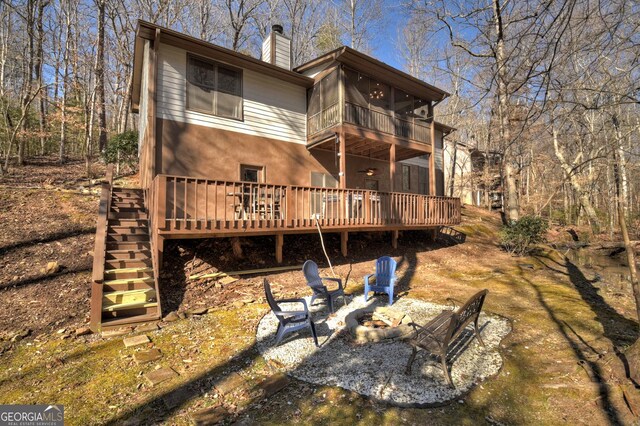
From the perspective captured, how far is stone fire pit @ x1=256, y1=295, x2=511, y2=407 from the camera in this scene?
3.38 m

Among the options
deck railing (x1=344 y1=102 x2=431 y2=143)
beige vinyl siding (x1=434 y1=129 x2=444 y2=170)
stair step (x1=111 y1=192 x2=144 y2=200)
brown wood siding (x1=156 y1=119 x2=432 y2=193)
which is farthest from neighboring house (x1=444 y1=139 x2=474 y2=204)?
stair step (x1=111 y1=192 x2=144 y2=200)

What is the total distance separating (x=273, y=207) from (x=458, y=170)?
25613mm

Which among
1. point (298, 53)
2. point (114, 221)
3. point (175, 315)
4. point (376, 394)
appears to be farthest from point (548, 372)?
point (298, 53)

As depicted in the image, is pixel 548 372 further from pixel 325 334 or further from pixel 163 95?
pixel 163 95

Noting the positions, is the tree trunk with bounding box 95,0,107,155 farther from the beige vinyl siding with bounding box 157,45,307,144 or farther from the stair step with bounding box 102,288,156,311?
the stair step with bounding box 102,288,156,311

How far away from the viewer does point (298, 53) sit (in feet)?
77.0

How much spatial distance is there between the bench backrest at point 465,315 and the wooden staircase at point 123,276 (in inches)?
196

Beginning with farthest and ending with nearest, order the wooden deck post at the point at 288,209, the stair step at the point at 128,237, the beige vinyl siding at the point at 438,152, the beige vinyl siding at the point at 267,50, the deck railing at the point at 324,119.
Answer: the beige vinyl siding at the point at 438,152, the beige vinyl siding at the point at 267,50, the deck railing at the point at 324,119, the wooden deck post at the point at 288,209, the stair step at the point at 128,237

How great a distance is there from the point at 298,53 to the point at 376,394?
24.9m

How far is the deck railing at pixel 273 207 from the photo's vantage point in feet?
20.8

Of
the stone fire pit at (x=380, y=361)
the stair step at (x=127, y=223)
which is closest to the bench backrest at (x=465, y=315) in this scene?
the stone fire pit at (x=380, y=361)

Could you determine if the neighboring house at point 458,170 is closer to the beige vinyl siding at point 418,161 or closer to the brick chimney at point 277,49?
the beige vinyl siding at point 418,161

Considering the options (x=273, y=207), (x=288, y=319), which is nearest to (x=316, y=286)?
(x=288, y=319)

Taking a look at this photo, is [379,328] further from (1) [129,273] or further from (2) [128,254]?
(2) [128,254]
